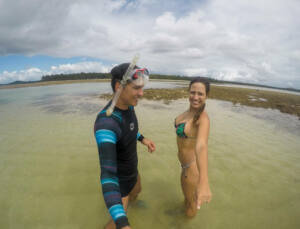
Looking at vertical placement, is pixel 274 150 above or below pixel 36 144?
below

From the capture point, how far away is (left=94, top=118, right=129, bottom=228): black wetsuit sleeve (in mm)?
1402

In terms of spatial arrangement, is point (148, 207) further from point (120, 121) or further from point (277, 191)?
point (277, 191)

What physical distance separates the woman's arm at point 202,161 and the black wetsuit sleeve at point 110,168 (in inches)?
35.4

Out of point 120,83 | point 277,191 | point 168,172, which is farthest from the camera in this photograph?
point 168,172

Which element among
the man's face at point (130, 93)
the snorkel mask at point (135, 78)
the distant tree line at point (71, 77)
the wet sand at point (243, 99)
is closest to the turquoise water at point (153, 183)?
the man's face at point (130, 93)

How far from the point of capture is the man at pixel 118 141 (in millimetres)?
1449

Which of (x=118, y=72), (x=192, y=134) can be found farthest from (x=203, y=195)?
(x=118, y=72)

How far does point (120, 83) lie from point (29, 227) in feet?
11.4

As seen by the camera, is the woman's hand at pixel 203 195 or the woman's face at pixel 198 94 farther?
the woman's face at pixel 198 94

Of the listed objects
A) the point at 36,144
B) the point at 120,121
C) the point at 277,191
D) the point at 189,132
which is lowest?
the point at 277,191

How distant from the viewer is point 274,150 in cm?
625

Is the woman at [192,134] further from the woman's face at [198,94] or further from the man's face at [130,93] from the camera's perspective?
the man's face at [130,93]

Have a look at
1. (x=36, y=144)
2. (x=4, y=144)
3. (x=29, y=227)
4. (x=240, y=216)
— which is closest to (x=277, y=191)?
(x=240, y=216)

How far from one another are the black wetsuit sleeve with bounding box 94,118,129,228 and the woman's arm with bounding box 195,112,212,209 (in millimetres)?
899
